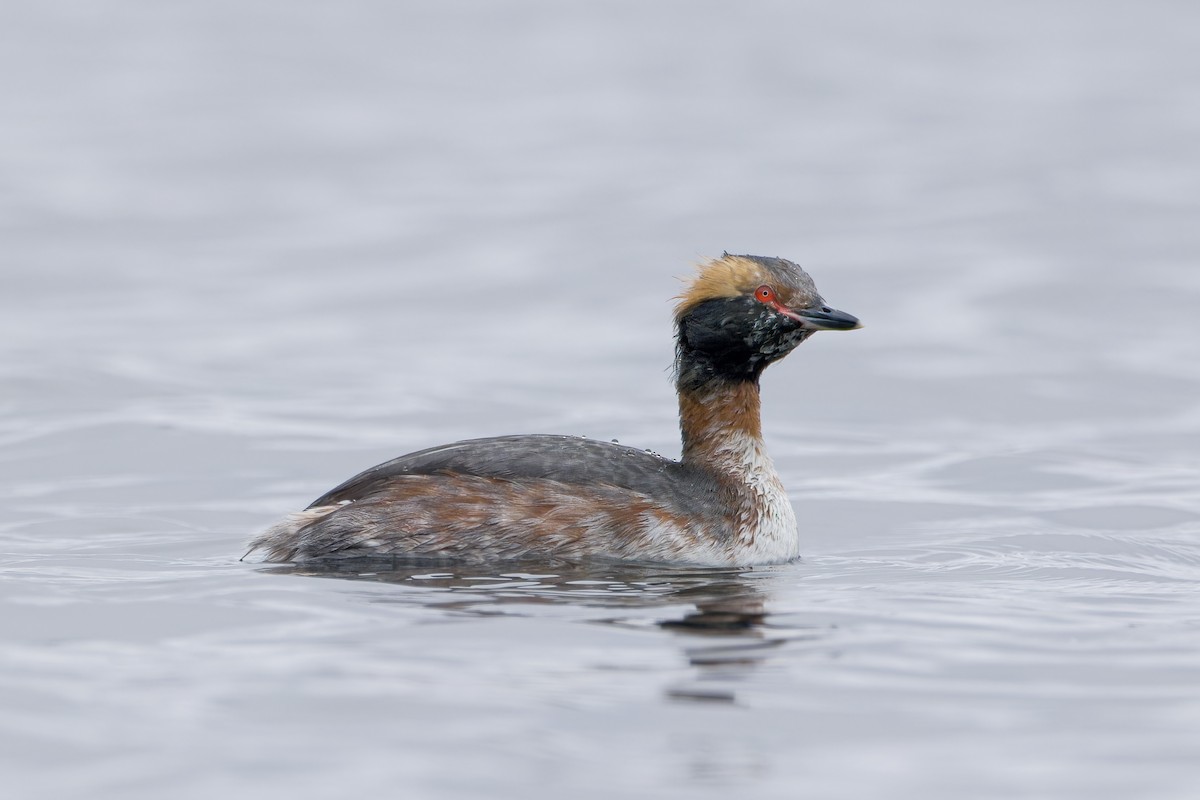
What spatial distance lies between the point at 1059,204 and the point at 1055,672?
56.4 ft

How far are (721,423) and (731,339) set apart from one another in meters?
0.51

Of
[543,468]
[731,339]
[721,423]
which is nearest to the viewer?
[543,468]

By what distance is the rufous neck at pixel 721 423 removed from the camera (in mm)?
11273

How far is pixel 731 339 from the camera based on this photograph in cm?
1112

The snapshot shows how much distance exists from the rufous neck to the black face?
0.20ft

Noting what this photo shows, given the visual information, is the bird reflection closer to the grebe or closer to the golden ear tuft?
the grebe


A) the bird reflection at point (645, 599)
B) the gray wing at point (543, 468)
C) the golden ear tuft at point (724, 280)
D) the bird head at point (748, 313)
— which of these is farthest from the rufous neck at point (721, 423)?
the bird reflection at point (645, 599)

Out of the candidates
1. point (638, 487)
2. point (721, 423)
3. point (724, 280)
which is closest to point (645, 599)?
point (638, 487)

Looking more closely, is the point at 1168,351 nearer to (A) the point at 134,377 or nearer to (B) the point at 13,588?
(A) the point at 134,377

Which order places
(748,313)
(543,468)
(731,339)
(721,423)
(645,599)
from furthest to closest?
(721,423)
(731,339)
(748,313)
(543,468)
(645,599)

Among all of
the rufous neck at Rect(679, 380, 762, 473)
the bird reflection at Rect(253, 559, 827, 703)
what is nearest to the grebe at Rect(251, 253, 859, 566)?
the rufous neck at Rect(679, 380, 762, 473)

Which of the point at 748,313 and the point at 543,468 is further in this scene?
the point at 748,313

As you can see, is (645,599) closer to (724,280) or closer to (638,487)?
(638,487)

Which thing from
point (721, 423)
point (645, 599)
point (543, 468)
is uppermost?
point (721, 423)
